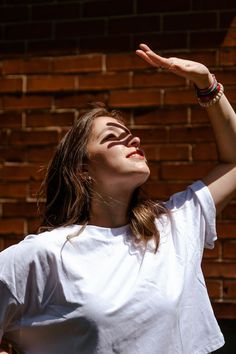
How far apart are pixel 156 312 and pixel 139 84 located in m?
1.61

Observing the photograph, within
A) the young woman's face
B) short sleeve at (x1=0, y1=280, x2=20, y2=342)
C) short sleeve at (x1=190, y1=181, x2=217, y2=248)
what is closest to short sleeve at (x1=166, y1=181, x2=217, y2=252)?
short sleeve at (x1=190, y1=181, x2=217, y2=248)

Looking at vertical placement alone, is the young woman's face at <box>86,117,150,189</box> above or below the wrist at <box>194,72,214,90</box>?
below

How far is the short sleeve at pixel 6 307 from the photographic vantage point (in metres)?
2.16

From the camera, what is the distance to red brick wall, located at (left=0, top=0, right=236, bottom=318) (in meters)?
3.30

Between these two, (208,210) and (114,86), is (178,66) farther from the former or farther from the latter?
(114,86)

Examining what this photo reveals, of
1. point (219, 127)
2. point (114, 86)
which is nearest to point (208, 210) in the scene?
point (219, 127)

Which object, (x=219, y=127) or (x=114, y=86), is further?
(x=114, y=86)

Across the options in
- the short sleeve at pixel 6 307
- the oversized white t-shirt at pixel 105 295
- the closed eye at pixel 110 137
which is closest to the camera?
A: the oversized white t-shirt at pixel 105 295

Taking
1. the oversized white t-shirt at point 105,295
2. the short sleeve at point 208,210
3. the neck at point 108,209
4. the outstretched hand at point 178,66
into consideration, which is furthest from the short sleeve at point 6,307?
the outstretched hand at point 178,66

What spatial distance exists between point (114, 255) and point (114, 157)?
361 mm

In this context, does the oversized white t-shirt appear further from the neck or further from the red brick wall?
the red brick wall

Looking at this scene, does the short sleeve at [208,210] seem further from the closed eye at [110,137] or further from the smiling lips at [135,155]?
the closed eye at [110,137]

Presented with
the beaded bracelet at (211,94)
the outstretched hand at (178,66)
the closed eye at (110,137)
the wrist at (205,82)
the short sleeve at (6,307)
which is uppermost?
the outstretched hand at (178,66)

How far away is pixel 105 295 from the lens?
2.07 meters
